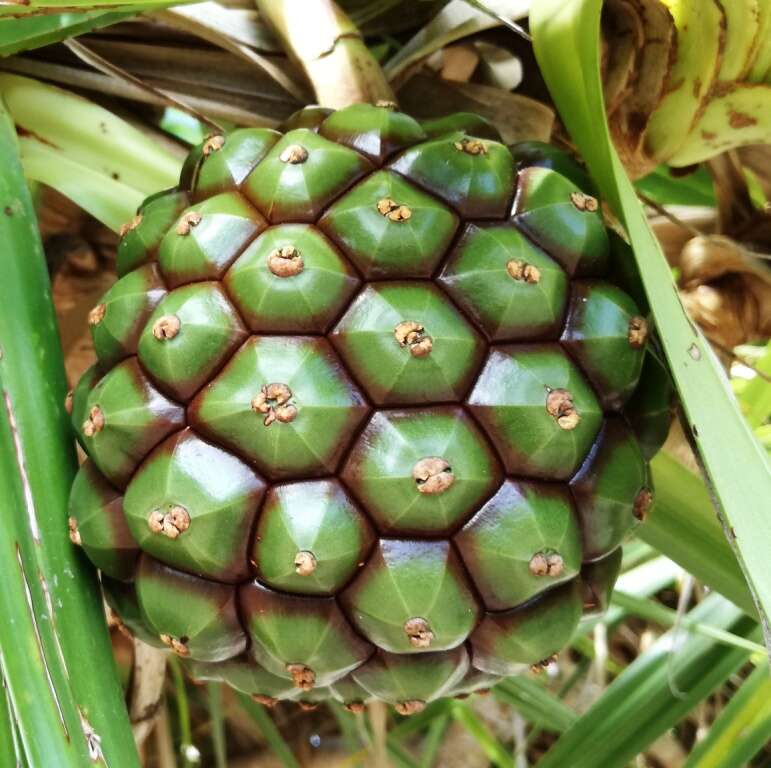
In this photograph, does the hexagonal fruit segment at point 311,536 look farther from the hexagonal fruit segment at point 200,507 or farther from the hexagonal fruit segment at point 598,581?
the hexagonal fruit segment at point 598,581

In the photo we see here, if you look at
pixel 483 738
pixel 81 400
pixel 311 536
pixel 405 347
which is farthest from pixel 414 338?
pixel 483 738

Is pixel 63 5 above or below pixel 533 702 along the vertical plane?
above

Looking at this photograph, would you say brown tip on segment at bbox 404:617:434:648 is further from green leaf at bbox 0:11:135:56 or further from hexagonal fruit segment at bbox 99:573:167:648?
green leaf at bbox 0:11:135:56

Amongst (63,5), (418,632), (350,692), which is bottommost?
(350,692)

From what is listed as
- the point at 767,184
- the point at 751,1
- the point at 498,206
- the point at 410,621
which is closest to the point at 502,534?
the point at 410,621

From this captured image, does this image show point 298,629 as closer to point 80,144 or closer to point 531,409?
point 531,409

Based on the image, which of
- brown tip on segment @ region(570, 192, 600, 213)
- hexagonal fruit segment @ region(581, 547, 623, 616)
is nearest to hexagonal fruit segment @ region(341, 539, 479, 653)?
hexagonal fruit segment @ region(581, 547, 623, 616)

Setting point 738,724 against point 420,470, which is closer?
point 420,470

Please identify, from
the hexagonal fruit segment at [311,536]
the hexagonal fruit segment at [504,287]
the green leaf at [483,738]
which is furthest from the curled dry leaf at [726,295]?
the green leaf at [483,738]
